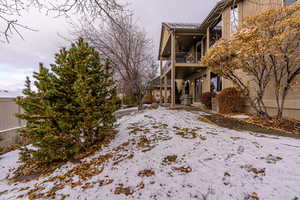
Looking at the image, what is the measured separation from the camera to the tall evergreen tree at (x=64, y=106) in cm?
284

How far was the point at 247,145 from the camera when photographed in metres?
2.83

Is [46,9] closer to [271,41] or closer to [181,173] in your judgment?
[181,173]

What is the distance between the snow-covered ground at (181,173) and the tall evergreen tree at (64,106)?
0.57m

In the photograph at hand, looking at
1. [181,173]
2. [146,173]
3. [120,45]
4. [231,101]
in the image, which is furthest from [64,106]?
[231,101]

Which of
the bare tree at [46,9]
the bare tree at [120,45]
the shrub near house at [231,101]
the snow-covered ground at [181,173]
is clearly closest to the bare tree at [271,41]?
the shrub near house at [231,101]

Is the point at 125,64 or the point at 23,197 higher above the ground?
the point at 125,64

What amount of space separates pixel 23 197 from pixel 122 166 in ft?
5.33

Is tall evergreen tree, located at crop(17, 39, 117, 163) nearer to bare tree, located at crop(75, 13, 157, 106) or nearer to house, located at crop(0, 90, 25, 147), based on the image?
house, located at crop(0, 90, 25, 147)

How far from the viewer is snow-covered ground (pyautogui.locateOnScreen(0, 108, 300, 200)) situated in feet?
5.70

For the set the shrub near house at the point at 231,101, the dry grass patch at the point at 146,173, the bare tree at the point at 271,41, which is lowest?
the dry grass patch at the point at 146,173

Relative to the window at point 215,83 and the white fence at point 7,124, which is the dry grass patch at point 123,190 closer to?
the white fence at point 7,124

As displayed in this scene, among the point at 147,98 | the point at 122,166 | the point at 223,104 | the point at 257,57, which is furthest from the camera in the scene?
the point at 147,98

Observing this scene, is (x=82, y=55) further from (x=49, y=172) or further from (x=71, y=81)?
(x=49, y=172)

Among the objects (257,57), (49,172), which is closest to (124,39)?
(257,57)
